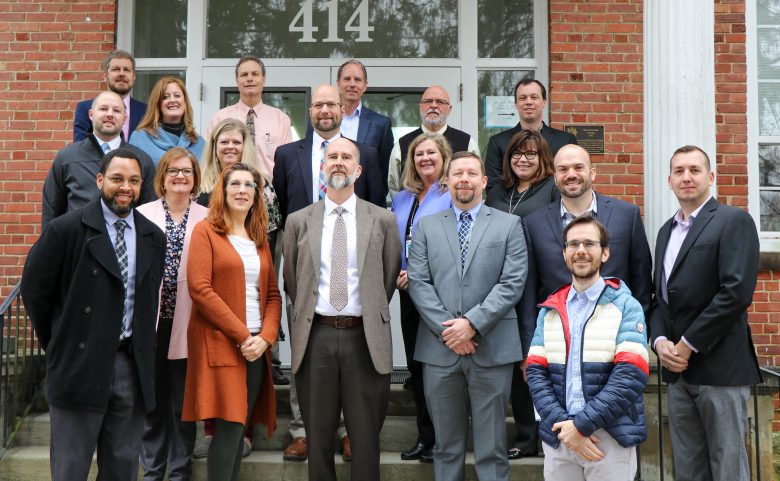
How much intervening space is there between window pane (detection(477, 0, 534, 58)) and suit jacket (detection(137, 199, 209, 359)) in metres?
3.78

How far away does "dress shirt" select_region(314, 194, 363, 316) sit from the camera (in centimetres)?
444

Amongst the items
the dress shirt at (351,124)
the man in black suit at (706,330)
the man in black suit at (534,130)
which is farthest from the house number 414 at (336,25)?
the man in black suit at (706,330)

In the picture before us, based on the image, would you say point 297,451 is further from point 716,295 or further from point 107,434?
point 716,295

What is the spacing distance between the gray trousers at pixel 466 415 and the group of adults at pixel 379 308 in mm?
11

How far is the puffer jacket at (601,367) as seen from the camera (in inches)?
138

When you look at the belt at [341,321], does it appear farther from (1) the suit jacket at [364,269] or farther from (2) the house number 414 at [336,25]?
(2) the house number 414 at [336,25]

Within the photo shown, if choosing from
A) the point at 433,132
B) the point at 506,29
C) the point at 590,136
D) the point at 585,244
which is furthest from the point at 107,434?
the point at 506,29

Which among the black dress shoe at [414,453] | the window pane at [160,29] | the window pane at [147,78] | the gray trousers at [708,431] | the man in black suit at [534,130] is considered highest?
the window pane at [160,29]

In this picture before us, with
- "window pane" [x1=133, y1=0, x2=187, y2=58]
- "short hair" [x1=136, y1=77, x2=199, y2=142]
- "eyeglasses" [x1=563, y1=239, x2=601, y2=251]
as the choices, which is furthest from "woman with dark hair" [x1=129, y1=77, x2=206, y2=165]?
"eyeglasses" [x1=563, y1=239, x2=601, y2=251]

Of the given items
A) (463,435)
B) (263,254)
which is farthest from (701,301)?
(263,254)

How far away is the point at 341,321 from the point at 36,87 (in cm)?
424

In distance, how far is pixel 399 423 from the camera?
17.7 ft

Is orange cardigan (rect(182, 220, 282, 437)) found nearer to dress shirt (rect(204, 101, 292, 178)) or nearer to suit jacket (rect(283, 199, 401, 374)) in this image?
suit jacket (rect(283, 199, 401, 374))

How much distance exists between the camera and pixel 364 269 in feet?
14.6
